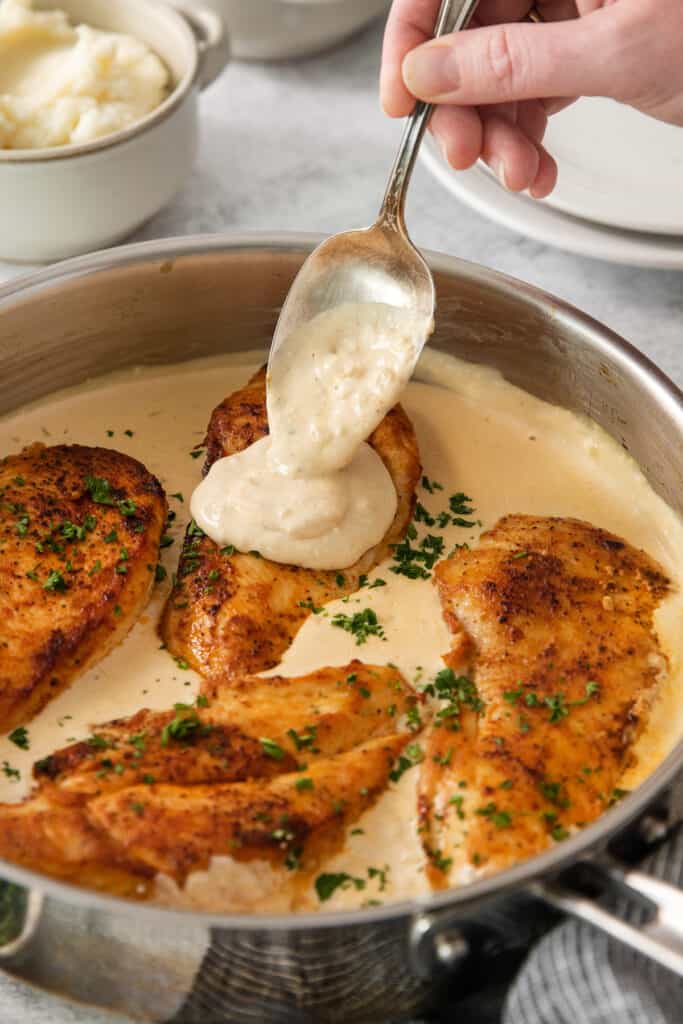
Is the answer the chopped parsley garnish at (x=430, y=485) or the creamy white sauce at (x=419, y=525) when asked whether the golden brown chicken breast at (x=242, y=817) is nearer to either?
the creamy white sauce at (x=419, y=525)

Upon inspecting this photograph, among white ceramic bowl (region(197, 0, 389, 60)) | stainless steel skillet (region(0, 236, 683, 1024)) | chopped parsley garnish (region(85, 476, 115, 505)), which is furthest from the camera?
white ceramic bowl (region(197, 0, 389, 60))

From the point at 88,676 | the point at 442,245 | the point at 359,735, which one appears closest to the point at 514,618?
the point at 359,735

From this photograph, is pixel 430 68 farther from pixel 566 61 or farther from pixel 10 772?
pixel 10 772

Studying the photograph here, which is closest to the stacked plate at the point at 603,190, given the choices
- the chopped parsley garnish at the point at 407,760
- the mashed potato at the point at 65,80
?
the mashed potato at the point at 65,80

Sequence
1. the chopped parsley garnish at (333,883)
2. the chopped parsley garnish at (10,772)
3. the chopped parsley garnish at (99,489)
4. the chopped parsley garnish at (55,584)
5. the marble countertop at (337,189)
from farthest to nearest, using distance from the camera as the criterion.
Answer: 1. the marble countertop at (337,189)
2. the chopped parsley garnish at (99,489)
3. the chopped parsley garnish at (55,584)
4. the chopped parsley garnish at (10,772)
5. the chopped parsley garnish at (333,883)

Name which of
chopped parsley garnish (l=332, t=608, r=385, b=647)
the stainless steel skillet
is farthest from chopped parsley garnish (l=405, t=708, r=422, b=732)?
the stainless steel skillet

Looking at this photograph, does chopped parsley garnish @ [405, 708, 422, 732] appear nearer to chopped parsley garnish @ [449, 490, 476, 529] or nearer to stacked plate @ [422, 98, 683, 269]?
chopped parsley garnish @ [449, 490, 476, 529]

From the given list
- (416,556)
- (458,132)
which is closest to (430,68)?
(458,132)
